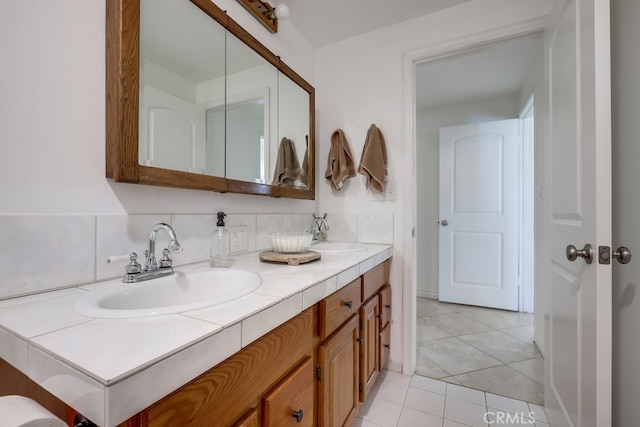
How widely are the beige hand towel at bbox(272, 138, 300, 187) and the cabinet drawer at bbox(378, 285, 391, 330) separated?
0.82m

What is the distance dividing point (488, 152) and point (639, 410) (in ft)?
8.34

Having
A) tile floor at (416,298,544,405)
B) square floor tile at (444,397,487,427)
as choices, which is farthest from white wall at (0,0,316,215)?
tile floor at (416,298,544,405)

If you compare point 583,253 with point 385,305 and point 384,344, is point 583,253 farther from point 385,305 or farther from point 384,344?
point 384,344

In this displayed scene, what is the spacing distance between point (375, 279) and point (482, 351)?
128 centimetres

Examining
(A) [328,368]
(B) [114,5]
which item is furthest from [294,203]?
(B) [114,5]

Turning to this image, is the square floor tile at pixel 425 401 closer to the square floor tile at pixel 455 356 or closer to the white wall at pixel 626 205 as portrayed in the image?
the square floor tile at pixel 455 356

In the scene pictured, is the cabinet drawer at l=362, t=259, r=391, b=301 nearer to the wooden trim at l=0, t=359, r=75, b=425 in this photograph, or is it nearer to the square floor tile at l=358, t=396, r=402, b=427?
the square floor tile at l=358, t=396, r=402, b=427

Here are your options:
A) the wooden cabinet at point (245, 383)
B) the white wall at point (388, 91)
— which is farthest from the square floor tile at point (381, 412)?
the wooden cabinet at point (245, 383)

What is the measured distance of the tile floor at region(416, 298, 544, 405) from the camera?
1.68 metres

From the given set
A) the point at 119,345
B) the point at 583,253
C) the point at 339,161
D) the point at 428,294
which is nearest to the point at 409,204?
the point at 339,161

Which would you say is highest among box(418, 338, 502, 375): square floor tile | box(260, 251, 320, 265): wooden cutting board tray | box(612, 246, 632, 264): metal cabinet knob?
box(612, 246, 632, 264): metal cabinet knob

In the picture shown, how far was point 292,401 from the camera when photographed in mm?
750

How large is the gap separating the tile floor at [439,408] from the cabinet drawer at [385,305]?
39cm

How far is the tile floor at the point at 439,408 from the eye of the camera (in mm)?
1364
